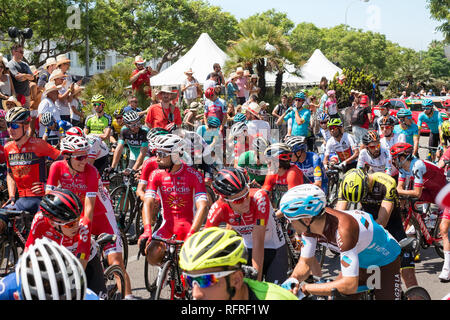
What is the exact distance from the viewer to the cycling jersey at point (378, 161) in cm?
904

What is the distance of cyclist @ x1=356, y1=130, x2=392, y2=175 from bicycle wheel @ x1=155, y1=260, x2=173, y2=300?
188 inches

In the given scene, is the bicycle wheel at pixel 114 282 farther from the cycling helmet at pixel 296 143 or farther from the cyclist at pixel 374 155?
the cyclist at pixel 374 155

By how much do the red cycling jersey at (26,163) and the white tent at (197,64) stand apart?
16.4 metres

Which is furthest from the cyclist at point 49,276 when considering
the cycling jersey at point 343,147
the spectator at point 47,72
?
the spectator at point 47,72

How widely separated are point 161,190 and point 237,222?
3.49 ft

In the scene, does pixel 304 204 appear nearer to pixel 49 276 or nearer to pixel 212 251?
pixel 212 251

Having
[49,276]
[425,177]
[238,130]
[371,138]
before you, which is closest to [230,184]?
[49,276]

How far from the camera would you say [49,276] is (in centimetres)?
289

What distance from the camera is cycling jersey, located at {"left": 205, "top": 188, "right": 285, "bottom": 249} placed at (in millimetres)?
5281

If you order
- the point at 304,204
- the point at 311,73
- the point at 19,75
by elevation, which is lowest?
the point at 304,204

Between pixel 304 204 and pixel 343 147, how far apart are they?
7025 mm

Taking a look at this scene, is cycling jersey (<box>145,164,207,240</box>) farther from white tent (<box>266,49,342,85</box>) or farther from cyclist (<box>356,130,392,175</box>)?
white tent (<box>266,49,342,85</box>)

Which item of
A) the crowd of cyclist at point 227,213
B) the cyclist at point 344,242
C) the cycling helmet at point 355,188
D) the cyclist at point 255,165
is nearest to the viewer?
the crowd of cyclist at point 227,213
